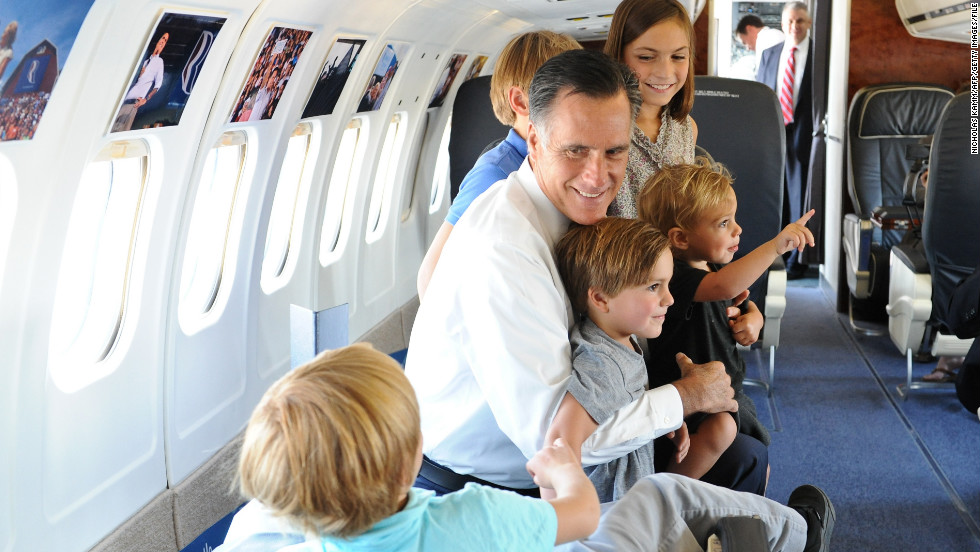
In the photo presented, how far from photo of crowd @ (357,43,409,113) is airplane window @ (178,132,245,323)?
1.23 meters

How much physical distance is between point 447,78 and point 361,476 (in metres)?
6.06

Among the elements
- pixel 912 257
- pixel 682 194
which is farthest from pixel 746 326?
pixel 912 257

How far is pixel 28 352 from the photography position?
9.05ft

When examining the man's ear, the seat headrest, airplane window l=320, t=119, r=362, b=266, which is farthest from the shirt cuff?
the seat headrest

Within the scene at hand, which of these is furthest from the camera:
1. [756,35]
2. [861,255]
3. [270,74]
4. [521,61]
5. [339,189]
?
[756,35]

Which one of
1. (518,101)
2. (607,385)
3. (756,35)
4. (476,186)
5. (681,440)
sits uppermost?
(756,35)

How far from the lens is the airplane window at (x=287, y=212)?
5.20 meters

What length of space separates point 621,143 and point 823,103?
23.2 ft

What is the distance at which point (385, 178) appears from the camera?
22.8ft

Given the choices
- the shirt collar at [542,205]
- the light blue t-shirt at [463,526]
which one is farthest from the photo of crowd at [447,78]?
the light blue t-shirt at [463,526]

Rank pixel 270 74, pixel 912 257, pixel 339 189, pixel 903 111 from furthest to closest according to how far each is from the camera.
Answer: pixel 903 111 < pixel 339 189 < pixel 912 257 < pixel 270 74

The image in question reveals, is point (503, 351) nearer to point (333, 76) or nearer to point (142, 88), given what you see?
point (142, 88)

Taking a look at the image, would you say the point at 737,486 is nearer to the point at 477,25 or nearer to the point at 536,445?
the point at 536,445

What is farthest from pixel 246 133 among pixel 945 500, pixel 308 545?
pixel 945 500
